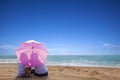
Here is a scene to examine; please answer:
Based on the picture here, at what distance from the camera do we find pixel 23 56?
27.7ft

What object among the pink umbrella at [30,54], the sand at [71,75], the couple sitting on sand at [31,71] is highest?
the pink umbrella at [30,54]

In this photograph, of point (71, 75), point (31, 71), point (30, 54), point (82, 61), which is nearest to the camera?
point (30, 54)

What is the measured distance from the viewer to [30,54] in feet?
28.0

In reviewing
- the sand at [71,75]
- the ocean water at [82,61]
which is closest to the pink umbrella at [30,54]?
the sand at [71,75]

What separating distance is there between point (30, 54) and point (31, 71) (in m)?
0.85

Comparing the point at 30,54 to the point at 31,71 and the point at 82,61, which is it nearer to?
the point at 31,71

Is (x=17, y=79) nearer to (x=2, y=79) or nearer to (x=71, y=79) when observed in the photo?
(x=2, y=79)

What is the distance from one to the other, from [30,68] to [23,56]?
62cm

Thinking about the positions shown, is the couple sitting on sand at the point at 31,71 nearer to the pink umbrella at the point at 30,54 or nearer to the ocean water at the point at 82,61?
the pink umbrella at the point at 30,54

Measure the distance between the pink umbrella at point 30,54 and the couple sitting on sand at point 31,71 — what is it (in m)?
0.17

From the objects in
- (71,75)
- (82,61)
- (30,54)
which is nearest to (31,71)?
(30,54)

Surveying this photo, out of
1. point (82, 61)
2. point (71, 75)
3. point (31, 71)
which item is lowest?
point (71, 75)

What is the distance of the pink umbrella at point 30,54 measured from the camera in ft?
27.8

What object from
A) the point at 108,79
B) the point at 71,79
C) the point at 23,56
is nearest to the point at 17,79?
the point at 23,56
